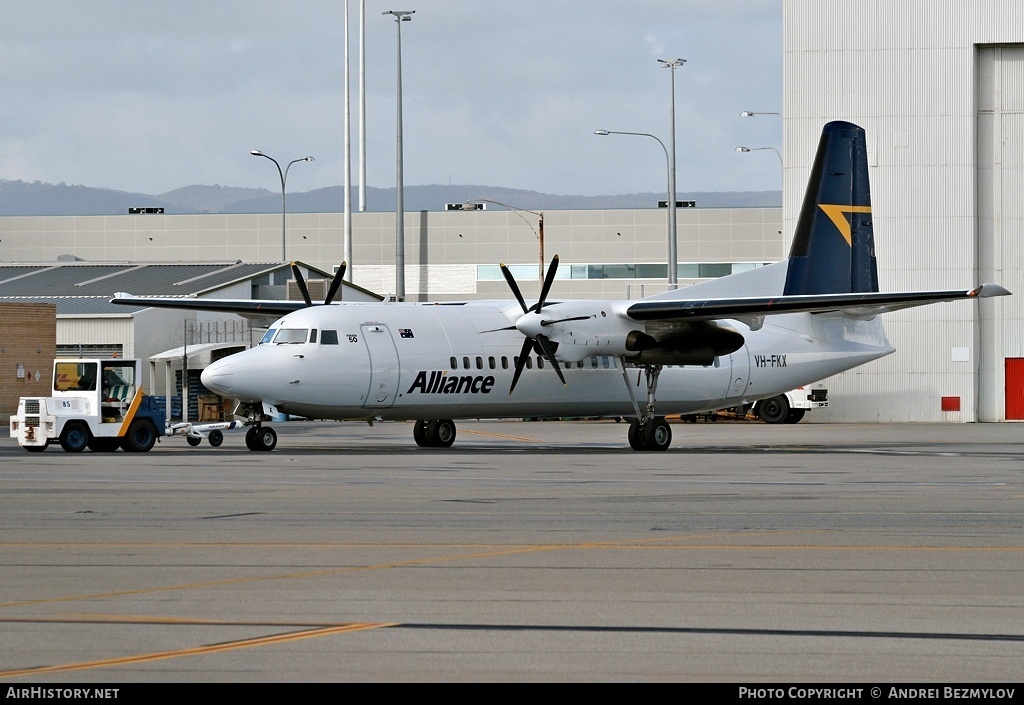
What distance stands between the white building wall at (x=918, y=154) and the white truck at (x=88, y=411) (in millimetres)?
28155

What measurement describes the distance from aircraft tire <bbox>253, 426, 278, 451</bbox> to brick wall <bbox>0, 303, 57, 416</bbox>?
74.3 feet

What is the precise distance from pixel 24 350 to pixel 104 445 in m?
21.8

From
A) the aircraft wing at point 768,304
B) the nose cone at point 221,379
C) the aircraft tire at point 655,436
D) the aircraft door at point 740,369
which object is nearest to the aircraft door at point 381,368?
the nose cone at point 221,379

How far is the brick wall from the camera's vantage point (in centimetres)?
4894

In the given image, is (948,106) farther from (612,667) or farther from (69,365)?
(612,667)

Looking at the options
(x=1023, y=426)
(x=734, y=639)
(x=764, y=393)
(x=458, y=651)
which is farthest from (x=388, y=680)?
(x=1023, y=426)

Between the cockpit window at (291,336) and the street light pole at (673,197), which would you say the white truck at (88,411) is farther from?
the street light pole at (673,197)

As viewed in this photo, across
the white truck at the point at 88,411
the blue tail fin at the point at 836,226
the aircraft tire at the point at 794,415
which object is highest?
the blue tail fin at the point at 836,226

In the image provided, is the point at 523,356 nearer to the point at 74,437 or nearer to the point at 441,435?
the point at 441,435

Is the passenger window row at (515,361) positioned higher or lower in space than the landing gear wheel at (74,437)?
higher

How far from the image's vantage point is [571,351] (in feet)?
99.3

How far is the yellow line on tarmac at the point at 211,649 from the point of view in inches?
295

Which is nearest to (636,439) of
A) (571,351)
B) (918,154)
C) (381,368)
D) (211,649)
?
(571,351)
